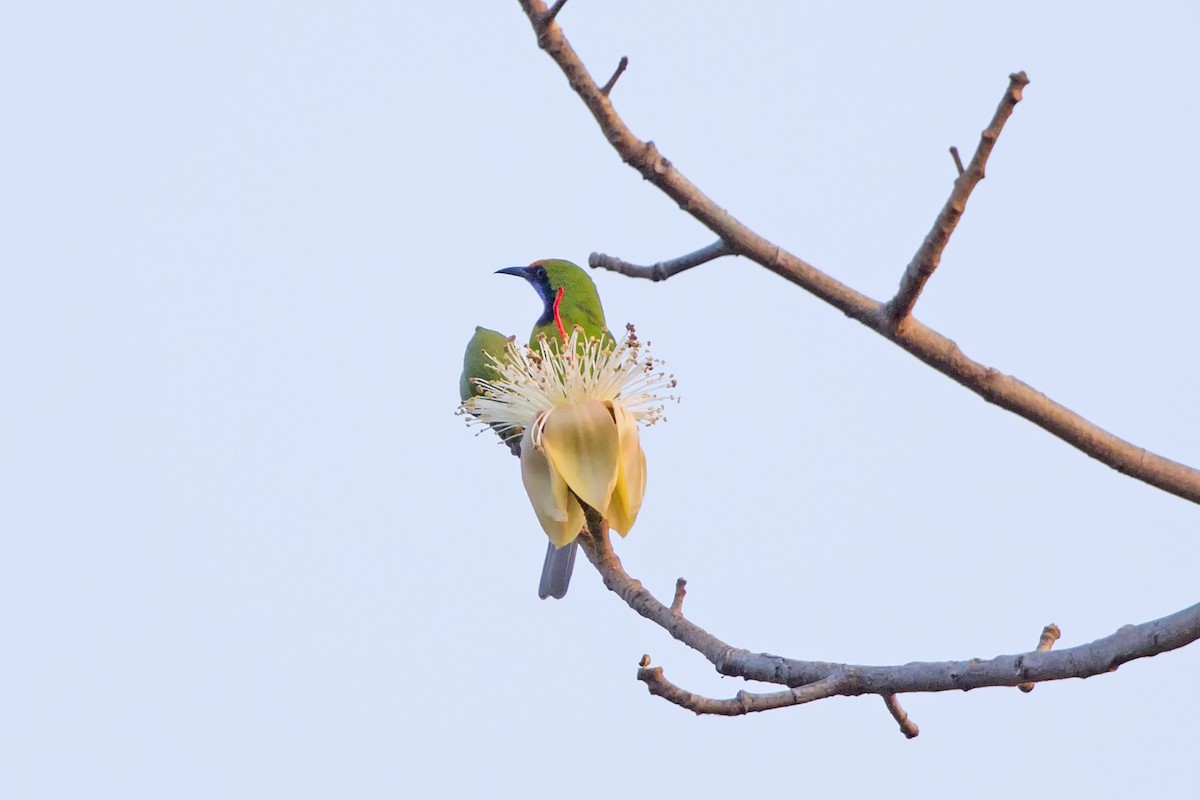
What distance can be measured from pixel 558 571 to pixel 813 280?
2228 mm

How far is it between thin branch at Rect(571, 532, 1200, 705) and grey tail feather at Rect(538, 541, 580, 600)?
4.10ft

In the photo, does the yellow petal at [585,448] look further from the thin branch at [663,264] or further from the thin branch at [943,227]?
the thin branch at [943,227]

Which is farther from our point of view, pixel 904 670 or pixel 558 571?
pixel 558 571

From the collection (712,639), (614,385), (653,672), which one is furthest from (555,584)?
(653,672)

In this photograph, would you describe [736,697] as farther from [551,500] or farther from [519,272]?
[519,272]

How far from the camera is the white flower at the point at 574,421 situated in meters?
3.30

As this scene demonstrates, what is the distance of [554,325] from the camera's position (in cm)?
475

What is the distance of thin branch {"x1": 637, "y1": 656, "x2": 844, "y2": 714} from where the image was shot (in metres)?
2.07

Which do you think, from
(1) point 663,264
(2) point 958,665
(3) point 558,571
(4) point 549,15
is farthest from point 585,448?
(4) point 549,15

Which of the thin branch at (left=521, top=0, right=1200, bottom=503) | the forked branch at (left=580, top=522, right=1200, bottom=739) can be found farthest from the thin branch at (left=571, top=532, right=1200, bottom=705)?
the thin branch at (left=521, top=0, right=1200, bottom=503)

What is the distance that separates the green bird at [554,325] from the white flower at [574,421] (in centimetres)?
15

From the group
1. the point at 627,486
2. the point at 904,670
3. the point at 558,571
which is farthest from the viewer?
the point at 558,571

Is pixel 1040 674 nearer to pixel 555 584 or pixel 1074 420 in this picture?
pixel 1074 420

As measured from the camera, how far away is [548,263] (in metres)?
5.10
